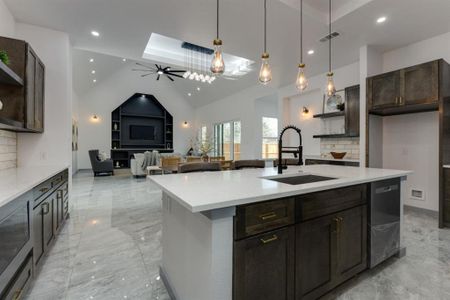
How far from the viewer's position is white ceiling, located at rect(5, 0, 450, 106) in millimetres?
2801

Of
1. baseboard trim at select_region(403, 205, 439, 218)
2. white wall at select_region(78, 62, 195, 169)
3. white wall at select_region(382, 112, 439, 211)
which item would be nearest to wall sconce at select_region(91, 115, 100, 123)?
white wall at select_region(78, 62, 195, 169)

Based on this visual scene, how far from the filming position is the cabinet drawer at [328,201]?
4.61 ft

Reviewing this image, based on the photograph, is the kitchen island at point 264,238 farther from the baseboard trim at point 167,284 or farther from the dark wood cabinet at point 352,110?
the dark wood cabinet at point 352,110

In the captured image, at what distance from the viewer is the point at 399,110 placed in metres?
3.64

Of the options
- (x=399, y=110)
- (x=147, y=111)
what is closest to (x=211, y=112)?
(x=147, y=111)

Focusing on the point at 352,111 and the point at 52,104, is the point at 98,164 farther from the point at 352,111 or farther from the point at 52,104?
the point at 352,111

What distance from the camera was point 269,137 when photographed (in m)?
7.93

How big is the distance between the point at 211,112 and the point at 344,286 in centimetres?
908

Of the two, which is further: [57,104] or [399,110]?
[399,110]

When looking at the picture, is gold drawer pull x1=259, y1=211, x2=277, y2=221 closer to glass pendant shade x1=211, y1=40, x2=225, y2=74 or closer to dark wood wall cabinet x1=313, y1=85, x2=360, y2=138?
glass pendant shade x1=211, y1=40, x2=225, y2=74

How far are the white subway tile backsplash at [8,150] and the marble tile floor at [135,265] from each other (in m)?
1.07

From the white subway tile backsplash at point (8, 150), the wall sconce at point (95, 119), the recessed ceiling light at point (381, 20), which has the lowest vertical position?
the white subway tile backsplash at point (8, 150)

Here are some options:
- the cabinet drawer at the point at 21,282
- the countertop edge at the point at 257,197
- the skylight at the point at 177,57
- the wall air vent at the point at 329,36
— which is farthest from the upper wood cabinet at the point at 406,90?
the cabinet drawer at the point at 21,282

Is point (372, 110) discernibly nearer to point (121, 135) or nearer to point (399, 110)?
point (399, 110)
